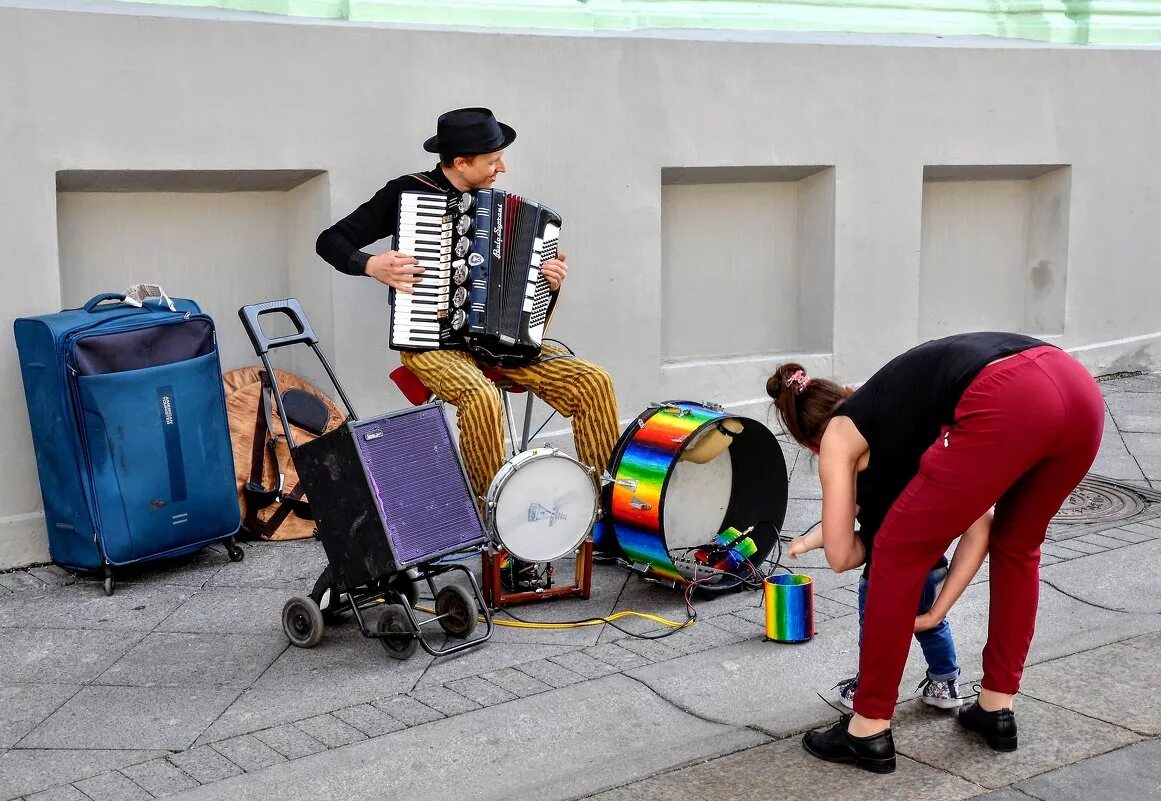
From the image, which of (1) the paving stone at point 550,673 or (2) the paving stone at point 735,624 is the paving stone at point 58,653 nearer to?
(1) the paving stone at point 550,673

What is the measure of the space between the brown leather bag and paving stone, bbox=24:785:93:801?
2163mm

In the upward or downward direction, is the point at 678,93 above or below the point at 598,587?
above

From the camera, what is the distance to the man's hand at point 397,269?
4949mm

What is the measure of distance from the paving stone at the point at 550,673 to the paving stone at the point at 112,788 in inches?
47.6

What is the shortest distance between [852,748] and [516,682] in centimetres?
107

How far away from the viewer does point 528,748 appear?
146 inches

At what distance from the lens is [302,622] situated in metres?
4.49

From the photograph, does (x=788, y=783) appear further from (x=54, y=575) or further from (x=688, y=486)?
(x=54, y=575)

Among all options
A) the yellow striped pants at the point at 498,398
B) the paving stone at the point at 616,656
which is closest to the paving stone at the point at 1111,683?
the paving stone at the point at 616,656

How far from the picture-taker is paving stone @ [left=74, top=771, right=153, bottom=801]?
3.47 metres

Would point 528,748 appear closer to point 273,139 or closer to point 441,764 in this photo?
point 441,764

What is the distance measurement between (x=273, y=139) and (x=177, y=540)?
173 centimetres

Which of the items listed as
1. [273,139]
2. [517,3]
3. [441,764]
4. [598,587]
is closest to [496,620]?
[598,587]

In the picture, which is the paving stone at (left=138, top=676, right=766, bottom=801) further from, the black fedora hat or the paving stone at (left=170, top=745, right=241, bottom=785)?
the black fedora hat
